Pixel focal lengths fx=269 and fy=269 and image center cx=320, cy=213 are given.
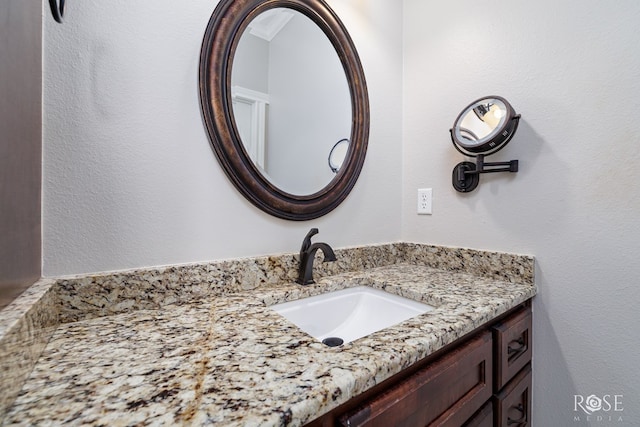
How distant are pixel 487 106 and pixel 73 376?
1.38 meters

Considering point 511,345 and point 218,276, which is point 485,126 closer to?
point 511,345

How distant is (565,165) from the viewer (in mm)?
908

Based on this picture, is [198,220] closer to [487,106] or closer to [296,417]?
[296,417]

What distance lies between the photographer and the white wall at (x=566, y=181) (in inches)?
31.9

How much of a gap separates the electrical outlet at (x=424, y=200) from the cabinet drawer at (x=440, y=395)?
637 millimetres

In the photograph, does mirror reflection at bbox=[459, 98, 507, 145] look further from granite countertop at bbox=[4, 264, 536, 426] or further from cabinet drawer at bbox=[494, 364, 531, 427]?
cabinet drawer at bbox=[494, 364, 531, 427]

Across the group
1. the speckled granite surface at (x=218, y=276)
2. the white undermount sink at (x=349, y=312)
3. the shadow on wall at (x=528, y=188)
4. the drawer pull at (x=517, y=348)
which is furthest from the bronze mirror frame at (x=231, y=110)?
the drawer pull at (x=517, y=348)

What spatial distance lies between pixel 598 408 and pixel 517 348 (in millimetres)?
283

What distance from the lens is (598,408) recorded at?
33.4 inches

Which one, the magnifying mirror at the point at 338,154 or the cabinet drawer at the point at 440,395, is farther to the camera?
the magnifying mirror at the point at 338,154

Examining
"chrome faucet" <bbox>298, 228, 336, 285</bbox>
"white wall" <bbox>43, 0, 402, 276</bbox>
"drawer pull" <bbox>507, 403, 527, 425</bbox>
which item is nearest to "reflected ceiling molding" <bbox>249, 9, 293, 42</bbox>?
"white wall" <bbox>43, 0, 402, 276</bbox>

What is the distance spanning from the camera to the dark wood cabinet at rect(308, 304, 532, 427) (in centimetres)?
49

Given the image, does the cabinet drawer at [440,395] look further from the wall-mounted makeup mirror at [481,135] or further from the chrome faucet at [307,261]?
the wall-mounted makeup mirror at [481,135]

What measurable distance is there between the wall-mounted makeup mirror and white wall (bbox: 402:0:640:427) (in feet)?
0.16
